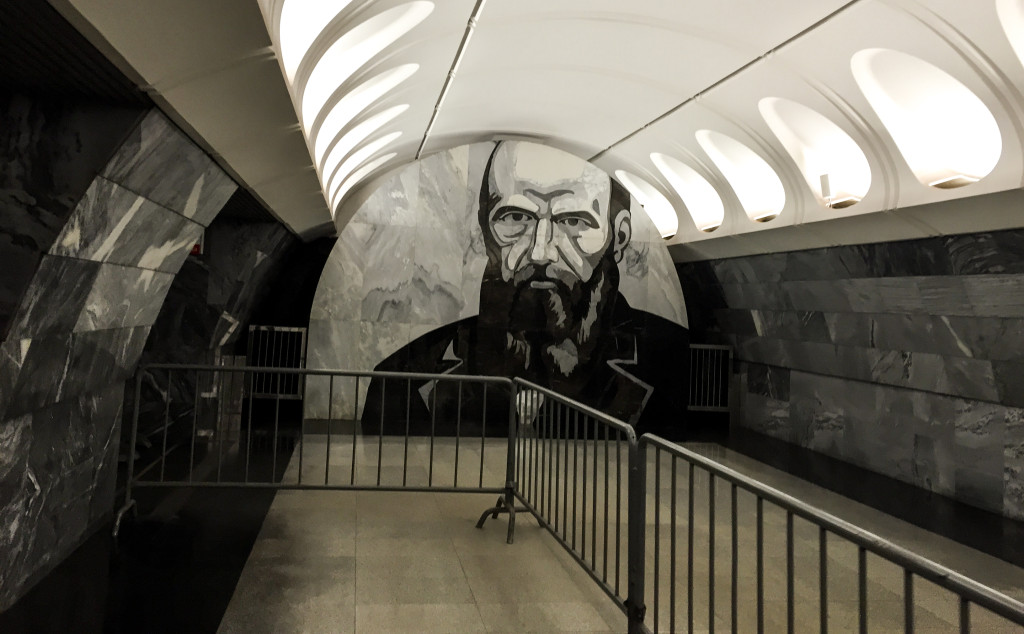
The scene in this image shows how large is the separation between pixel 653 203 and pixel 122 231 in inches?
420

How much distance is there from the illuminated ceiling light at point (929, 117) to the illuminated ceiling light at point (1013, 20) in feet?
3.77

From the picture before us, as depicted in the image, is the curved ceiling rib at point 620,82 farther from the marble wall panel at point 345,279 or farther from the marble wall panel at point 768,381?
the marble wall panel at point 768,381

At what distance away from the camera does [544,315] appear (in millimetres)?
12641

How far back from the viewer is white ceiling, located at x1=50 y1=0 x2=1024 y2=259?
3.57 metres

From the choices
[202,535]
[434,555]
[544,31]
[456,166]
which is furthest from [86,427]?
[456,166]

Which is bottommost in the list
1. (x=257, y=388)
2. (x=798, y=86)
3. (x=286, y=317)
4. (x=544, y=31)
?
(x=257, y=388)

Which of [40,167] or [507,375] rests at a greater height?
[40,167]

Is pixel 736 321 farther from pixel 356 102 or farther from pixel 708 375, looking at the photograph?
pixel 356 102

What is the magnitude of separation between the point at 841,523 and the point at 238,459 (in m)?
7.51

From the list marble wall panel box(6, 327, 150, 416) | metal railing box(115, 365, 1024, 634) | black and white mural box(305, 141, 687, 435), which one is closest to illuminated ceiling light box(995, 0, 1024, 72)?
metal railing box(115, 365, 1024, 634)

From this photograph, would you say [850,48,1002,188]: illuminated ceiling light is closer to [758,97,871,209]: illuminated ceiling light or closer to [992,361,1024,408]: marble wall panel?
[758,97,871,209]: illuminated ceiling light

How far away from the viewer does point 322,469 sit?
857 cm

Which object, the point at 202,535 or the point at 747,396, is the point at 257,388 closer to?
the point at 202,535

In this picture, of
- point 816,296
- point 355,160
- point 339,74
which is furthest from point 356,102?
point 816,296
